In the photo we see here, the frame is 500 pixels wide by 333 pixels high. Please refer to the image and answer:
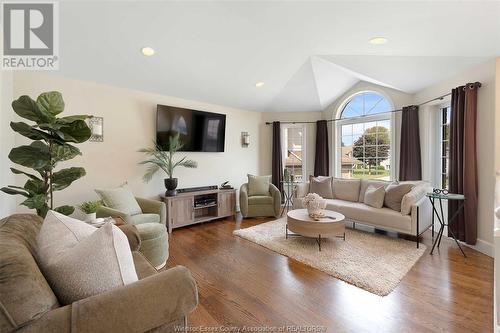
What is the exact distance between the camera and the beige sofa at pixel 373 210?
10.1 feet

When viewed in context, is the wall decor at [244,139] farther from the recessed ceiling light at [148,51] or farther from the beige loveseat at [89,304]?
the beige loveseat at [89,304]

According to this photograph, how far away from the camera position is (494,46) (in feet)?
8.37

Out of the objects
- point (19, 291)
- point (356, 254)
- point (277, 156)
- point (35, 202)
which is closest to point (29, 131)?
point (35, 202)

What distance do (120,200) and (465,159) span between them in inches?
179

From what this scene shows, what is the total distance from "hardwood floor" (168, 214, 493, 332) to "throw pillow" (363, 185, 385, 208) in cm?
92

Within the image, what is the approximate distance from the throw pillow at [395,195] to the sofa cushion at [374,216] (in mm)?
94

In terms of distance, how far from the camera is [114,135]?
3.61 metres

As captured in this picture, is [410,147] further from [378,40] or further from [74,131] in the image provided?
[74,131]

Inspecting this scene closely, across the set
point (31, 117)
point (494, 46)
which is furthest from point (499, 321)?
point (31, 117)

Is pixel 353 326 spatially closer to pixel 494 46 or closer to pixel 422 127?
pixel 494 46

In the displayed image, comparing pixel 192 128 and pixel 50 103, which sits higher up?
pixel 192 128

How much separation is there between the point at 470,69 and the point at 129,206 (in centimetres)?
489

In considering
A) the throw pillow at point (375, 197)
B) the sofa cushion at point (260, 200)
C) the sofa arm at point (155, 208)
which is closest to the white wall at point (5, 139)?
the sofa arm at point (155, 208)

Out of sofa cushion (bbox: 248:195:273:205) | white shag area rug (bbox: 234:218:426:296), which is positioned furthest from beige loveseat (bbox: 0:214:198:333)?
sofa cushion (bbox: 248:195:273:205)
